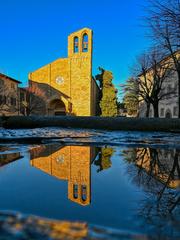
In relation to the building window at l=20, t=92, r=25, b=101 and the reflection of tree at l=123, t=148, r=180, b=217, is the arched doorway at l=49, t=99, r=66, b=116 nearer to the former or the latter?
the building window at l=20, t=92, r=25, b=101

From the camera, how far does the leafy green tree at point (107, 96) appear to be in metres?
41.5

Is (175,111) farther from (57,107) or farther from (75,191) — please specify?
(75,191)

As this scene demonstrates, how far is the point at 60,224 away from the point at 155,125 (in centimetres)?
1430

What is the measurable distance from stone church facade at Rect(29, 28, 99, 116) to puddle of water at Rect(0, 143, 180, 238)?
1311 inches

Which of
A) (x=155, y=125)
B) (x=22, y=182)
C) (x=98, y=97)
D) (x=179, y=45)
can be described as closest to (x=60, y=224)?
(x=22, y=182)

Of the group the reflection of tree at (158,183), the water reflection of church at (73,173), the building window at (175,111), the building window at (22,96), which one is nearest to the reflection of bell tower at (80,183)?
the water reflection of church at (73,173)

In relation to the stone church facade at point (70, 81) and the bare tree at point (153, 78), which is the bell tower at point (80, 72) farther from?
the bare tree at point (153, 78)

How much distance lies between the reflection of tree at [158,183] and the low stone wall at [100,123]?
1054cm

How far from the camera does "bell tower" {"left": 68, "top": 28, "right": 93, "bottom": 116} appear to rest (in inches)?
1463

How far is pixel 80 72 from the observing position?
3816 centimetres

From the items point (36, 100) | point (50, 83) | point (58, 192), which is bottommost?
point (58, 192)

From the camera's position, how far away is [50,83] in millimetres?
39781

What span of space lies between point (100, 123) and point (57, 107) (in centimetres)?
2601

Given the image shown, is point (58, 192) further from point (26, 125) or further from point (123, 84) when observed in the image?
point (123, 84)
